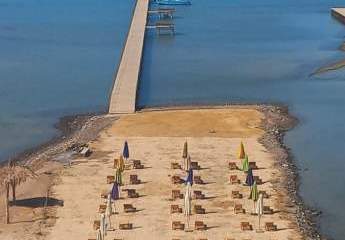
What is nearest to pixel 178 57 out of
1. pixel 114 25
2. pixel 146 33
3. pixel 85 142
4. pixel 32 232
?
pixel 146 33

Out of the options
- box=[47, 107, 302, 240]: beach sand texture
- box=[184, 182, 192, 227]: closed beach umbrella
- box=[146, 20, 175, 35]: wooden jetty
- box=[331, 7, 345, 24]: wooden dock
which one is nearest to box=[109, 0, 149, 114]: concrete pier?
box=[146, 20, 175, 35]: wooden jetty

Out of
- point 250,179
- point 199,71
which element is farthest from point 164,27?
point 250,179

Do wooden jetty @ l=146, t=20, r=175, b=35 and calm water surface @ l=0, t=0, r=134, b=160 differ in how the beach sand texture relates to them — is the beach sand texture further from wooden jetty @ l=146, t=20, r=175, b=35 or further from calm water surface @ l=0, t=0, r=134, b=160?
wooden jetty @ l=146, t=20, r=175, b=35

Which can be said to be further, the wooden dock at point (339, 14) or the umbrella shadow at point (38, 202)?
the wooden dock at point (339, 14)

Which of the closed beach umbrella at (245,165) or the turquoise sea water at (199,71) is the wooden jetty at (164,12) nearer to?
the turquoise sea water at (199,71)

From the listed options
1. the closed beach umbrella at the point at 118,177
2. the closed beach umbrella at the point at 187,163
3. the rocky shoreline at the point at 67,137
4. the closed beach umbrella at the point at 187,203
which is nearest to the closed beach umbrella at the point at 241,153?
the closed beach umbrella at the point at 187,163

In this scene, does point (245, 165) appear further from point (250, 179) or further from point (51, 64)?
point (51, 64)
